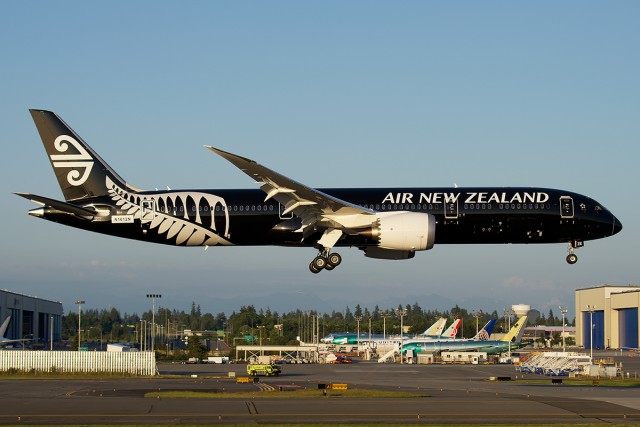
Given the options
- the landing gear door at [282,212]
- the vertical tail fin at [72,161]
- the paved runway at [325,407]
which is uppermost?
the vertical tail fin at [72,161]

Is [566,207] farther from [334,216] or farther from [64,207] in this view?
[64,207]

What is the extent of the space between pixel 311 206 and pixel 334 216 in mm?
1623

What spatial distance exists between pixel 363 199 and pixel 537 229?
11.4 metres

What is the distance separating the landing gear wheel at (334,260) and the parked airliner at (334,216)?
0.06 metres

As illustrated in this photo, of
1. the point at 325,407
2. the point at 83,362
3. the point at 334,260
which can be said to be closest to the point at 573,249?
the point at 334,260

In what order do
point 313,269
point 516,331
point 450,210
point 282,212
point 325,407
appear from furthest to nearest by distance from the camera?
1. point 516,331
2. point 282,212
3. point 450,210
4. point 313,269
5. point 325,407

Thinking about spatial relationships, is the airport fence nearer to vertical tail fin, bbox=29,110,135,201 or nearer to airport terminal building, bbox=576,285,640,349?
vertical tail fin, bbox=29,110,135,201

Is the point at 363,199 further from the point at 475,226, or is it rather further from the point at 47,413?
the point at 47,413

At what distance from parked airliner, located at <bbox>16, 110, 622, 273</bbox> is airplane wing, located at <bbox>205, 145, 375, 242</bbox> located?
0.09 meters

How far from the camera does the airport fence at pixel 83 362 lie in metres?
85.0

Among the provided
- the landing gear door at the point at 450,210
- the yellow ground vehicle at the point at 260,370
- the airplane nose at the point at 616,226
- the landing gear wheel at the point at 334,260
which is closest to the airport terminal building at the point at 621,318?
the yellow ground vehicle at the point at 260,370

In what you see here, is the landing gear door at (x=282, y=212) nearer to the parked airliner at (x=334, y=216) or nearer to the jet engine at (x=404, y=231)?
the parked airliner at (x=334, y=216)

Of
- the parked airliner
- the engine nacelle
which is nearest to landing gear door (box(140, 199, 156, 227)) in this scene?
the parked airliner

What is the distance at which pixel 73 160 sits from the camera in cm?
6103
